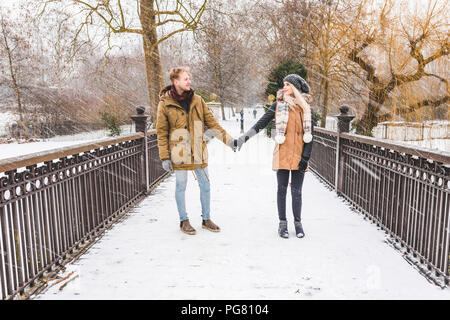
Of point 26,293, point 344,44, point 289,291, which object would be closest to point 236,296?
point 289,291

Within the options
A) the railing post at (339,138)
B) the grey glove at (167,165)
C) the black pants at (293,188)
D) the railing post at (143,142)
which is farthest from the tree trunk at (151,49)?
the black pants at (293,188)

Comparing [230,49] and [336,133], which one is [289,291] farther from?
[230,49]

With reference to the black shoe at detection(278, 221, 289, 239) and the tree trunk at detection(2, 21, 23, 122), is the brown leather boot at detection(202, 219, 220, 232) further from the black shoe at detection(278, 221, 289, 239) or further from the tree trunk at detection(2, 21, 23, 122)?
the tree trunk at detection(2, 21, 23, 122)

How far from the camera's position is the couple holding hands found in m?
3.82

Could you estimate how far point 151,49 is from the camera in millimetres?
12062

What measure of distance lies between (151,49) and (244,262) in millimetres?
10331

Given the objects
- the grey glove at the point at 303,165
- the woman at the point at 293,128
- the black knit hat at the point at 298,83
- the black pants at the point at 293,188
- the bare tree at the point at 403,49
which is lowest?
the black pants at the point at 293,188

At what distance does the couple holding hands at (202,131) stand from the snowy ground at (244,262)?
419mm

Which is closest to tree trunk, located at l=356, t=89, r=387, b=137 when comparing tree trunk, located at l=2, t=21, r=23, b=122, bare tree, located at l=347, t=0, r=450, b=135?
bare tree, located at l=347, t=0, r=450, b=135

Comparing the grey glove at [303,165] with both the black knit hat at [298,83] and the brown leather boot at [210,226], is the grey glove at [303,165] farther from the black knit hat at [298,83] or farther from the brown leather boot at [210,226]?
the brown leather boot at [210,226]

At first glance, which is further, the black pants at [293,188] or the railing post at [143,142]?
the railing post at [143,142]

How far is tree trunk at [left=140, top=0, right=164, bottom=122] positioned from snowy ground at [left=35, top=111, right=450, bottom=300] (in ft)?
25.7

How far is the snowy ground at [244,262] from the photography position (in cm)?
278

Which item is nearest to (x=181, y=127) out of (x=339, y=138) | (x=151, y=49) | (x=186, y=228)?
(x=186, y=228)
